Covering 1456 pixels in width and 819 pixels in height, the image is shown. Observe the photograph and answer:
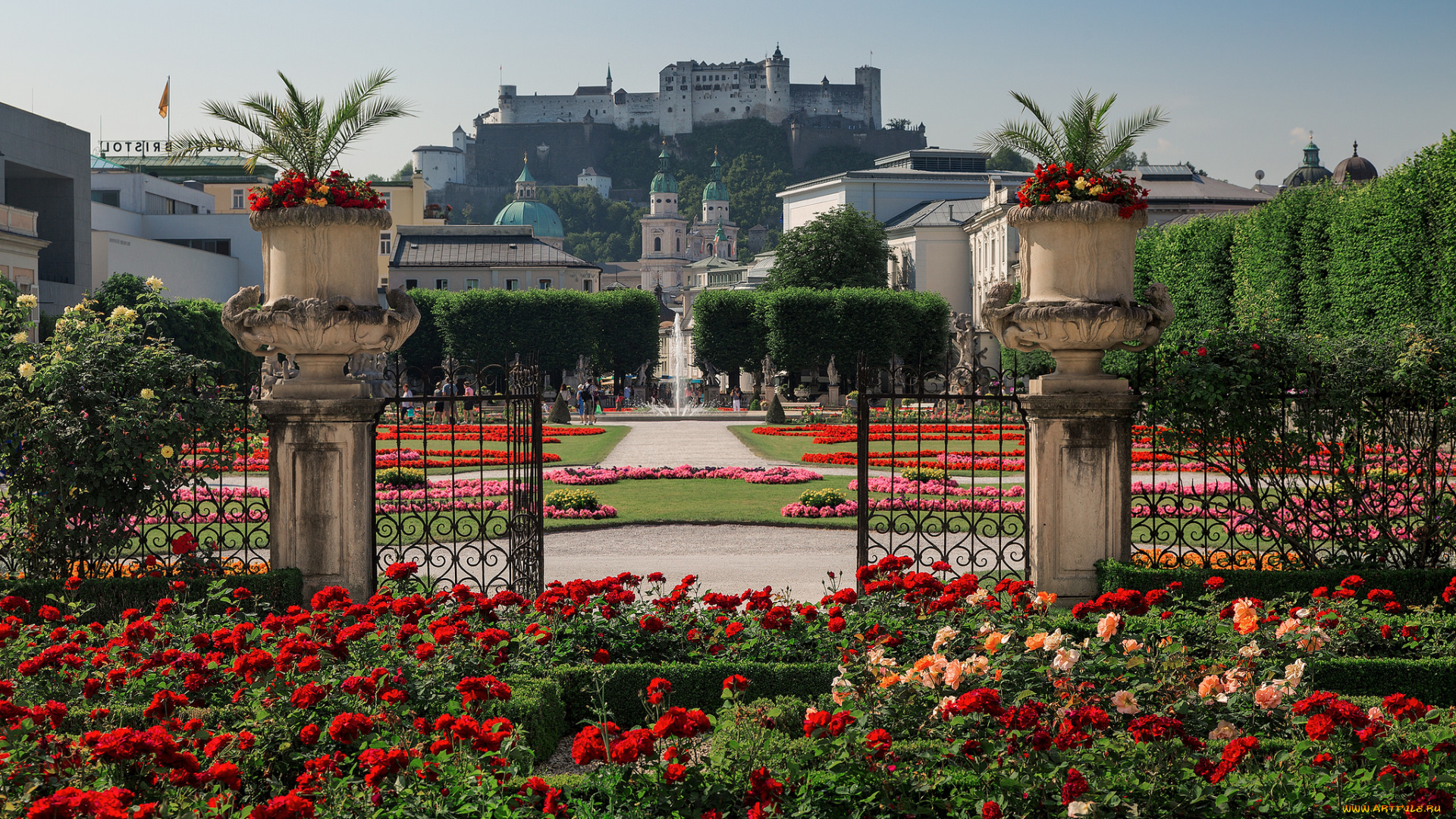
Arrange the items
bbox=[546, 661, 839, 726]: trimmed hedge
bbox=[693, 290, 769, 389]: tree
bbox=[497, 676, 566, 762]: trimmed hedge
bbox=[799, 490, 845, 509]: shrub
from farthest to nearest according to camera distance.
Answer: bbox=[693, 290, 769, 389]: tree < bbox=[799, 490, 845, 509]: shrub < bbox=[546, 661, 839, 726]: trimmed hedge < bbox=[497, 676, 566, 762]: trimmed hedge

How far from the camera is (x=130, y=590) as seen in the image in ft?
24.7

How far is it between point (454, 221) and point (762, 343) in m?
86.4

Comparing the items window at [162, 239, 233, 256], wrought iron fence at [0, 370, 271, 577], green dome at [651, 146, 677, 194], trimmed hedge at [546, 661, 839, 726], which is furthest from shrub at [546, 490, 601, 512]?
green dome at [651, 146, 677, 194]

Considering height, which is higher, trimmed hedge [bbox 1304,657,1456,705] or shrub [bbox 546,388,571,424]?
shrub [bbox 546,388,571,424]

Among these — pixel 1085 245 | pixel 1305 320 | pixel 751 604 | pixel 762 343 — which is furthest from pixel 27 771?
pixel 762 343

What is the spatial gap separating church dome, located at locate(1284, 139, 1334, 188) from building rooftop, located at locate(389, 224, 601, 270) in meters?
45.1

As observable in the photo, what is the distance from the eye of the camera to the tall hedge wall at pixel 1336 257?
78.2 feet

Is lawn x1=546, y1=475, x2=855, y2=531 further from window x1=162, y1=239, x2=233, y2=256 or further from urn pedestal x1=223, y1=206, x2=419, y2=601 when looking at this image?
window x1=162, y1=239, x2=233, y2=256

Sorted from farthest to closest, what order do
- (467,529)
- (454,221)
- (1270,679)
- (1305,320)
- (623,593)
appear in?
1. (454,221)
2. (1305,320)
3. (467,529)
4. (623,593)
5. (1270,679)

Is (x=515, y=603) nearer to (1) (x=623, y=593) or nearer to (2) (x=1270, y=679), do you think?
(1) (x=623, y=593)

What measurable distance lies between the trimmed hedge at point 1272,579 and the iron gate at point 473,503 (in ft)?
13.1

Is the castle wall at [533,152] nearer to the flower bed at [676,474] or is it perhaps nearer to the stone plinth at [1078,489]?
the flower bed at [676,474]

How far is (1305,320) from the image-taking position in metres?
29.5

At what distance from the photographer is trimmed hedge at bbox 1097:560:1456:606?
7715 millimetres
